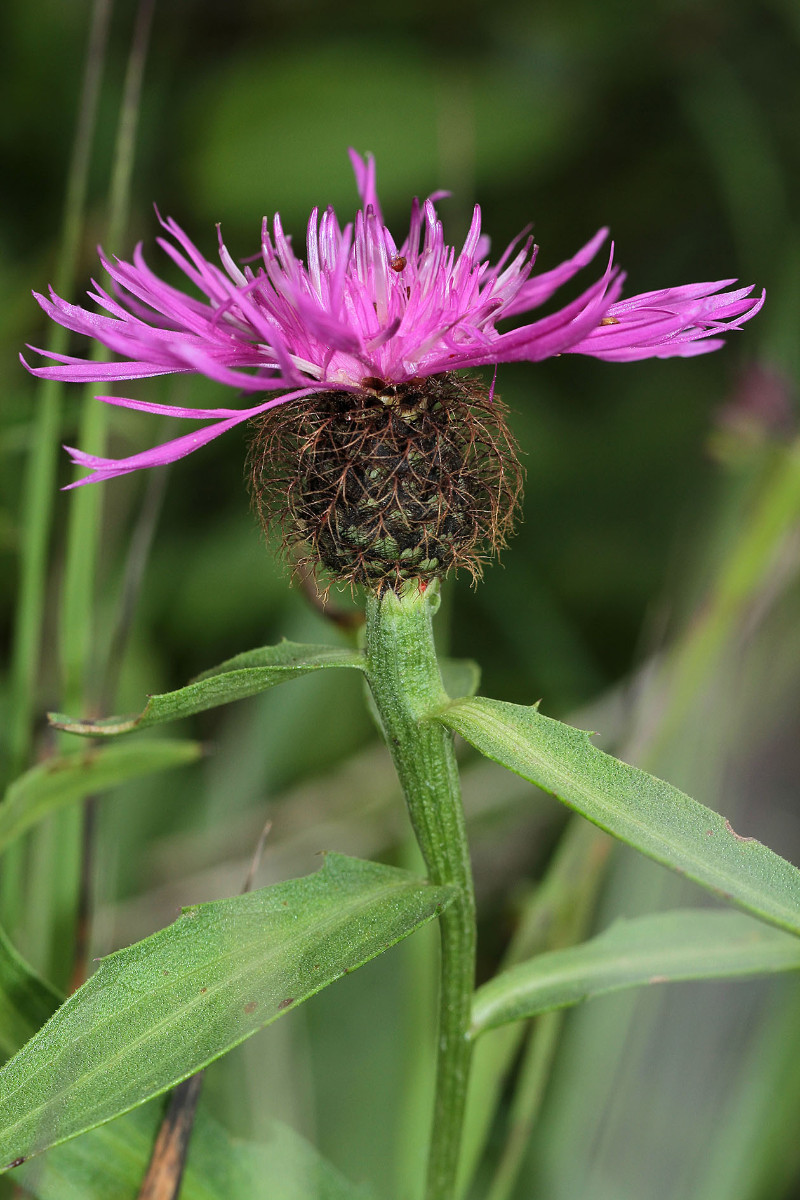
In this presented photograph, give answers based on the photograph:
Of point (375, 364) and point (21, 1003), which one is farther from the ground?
point (375, 364)

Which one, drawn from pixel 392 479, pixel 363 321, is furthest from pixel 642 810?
pixel 363 321

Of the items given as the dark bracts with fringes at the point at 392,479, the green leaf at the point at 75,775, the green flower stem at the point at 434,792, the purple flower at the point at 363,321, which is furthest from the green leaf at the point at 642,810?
the green leaf at the point at 75,775

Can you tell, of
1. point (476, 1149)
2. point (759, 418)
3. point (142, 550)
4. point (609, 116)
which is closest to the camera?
point (476, 1149)

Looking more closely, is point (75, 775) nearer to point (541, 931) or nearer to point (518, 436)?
point (541, 931)

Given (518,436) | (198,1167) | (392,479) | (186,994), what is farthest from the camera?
(518,436)

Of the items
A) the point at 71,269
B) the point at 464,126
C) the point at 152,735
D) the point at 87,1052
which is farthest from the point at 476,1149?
the point at 464,126

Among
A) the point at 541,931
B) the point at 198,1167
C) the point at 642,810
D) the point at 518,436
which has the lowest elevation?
the point at 198,1167

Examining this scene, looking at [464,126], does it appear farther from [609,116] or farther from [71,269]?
[71,269]
